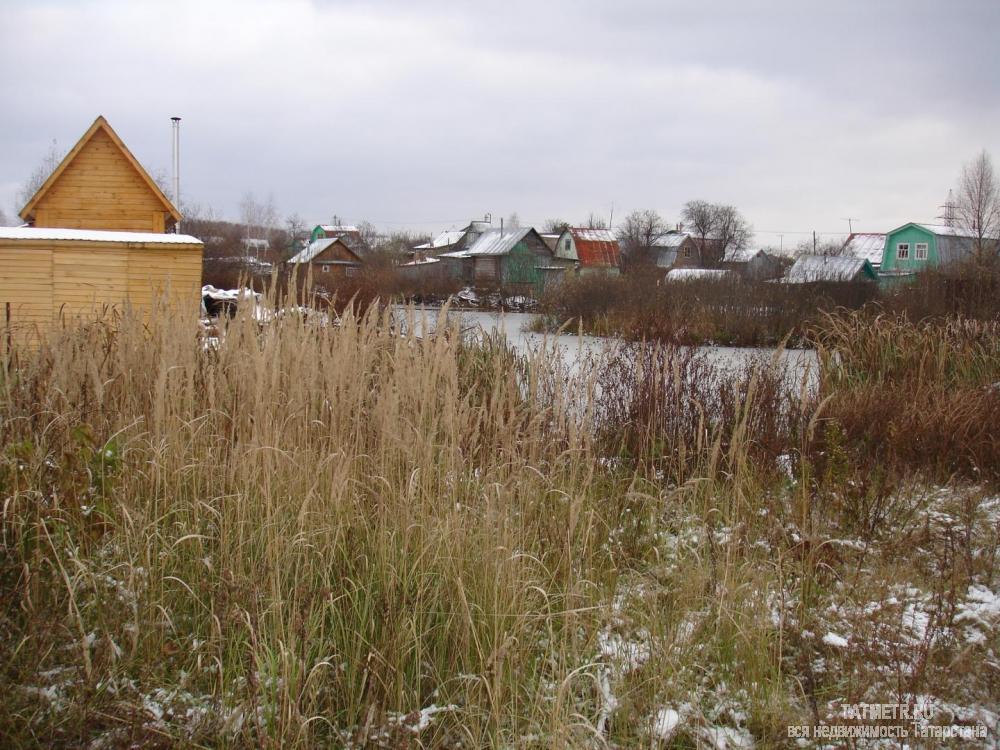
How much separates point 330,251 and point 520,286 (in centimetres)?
2502

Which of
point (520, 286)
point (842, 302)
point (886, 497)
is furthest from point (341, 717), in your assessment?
point (520, 286)

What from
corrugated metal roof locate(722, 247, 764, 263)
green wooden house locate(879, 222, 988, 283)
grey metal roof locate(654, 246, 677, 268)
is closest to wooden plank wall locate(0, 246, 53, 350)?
green wooden house locate(879, 222, 988, 283)

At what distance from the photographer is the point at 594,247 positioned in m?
51.4

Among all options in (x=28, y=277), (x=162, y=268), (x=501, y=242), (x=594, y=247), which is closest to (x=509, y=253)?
(x=501, y=242)

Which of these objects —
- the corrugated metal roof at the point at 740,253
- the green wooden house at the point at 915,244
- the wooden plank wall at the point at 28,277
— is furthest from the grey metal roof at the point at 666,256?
the wooden plank wall at the point at 28,277

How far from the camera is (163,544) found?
9.02ft

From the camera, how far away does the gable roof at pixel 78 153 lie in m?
17.6

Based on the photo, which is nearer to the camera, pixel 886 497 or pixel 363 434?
pixel 363 434

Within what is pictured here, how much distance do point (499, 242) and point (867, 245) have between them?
27.7 m

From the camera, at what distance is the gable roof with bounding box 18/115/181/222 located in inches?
693

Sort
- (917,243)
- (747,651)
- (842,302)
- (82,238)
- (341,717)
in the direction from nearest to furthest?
1. (341,717)
2. (747,651)
3. (82,238)
4. (842,302)
5. (917,243)

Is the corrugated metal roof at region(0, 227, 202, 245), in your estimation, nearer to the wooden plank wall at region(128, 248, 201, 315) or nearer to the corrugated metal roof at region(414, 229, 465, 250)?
the wooden plank wall at region(128, 248, 201, 315)

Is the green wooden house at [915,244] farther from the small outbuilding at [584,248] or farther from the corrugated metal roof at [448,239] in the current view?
the corrugated metal roof at [448,239]

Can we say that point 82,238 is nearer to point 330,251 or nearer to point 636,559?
point 636,559
